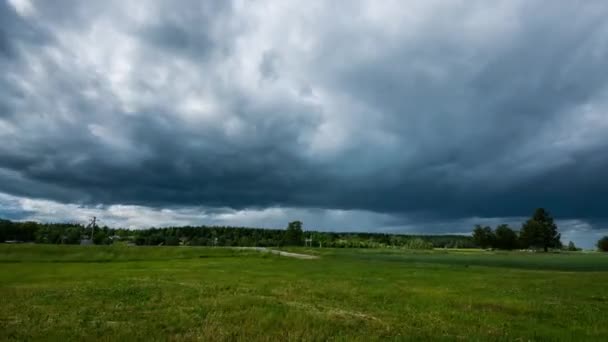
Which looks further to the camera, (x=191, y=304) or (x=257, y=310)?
(x=191, y=304)

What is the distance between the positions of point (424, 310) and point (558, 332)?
7234mm

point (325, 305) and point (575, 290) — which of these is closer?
point (325, 305)

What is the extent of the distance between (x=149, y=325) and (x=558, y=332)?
1853 cm

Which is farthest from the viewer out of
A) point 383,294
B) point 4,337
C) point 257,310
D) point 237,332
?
point 383,294

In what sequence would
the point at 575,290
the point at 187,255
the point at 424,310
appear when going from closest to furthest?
1. the point at 424,310
2. the point at 575,290
3. the point at 187,255

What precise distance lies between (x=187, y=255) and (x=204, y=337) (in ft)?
330

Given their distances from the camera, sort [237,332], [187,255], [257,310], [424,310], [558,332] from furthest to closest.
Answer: [187,255]
[424,310]
[257,310]
[558,332]
[237,332]

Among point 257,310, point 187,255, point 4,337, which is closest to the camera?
point 4,337

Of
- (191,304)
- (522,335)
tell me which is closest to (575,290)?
(522,335)

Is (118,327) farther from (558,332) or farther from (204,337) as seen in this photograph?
(558,332)

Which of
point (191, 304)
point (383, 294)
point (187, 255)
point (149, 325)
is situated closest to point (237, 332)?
point (149, 325)

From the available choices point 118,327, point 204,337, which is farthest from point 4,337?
point 204,337

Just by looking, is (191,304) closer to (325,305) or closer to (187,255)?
(325,305)

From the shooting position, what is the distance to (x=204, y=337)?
660 inches
